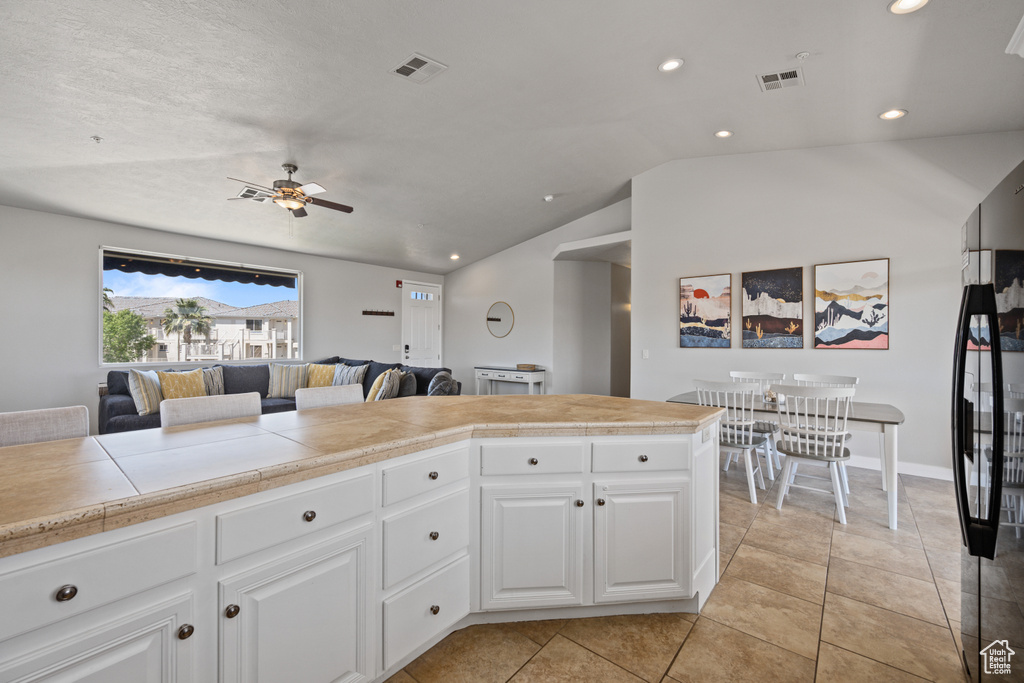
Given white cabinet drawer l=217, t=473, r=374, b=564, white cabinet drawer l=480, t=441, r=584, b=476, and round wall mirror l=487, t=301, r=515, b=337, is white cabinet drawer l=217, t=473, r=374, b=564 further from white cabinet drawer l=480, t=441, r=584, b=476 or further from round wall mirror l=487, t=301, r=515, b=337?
round wall mirror l=487, t=301, r=515, b=337

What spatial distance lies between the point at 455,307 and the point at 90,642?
813 cm

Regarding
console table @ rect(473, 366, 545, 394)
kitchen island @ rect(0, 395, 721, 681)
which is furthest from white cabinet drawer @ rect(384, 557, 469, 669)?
console table @ rect(473, 366, 545, 394)

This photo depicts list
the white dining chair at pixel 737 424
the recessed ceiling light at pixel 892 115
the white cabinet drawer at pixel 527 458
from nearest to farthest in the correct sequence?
1. the white cabinet drawer at pixel 527 458
2. the white dining chair at pixel 737 424
3. the recessed ceiling light at pixel 892 115

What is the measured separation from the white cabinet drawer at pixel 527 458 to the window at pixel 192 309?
19.6 ft

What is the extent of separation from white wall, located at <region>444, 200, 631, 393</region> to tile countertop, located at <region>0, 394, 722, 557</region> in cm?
491

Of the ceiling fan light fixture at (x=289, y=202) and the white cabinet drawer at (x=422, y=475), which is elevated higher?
the ceiling fan light fixture at (x=289, y=202)

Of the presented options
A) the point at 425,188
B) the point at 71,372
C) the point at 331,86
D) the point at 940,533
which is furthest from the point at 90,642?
the point at 71,372

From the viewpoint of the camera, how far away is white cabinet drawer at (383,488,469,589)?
1482mm

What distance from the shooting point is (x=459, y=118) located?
373 cm

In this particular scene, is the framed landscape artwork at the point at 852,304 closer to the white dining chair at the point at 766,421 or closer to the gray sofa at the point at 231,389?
the white dining chair at the point at 766,421

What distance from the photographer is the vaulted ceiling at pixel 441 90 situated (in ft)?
8.21

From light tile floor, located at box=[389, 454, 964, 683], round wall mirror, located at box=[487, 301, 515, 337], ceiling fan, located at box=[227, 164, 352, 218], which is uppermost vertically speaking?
ceiling fan, located at box=[227, 164, 352, 218]

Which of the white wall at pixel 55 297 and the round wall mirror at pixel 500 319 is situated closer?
the white wall at pixel 55 297

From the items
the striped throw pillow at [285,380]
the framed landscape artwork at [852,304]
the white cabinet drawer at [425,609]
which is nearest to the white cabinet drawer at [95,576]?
the white cabinet drawer at [425,609]
